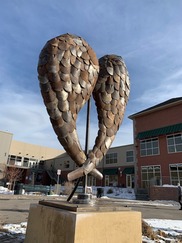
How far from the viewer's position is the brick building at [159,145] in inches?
921

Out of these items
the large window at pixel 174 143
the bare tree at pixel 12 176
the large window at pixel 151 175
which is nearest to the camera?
the large window at pixel 174 143

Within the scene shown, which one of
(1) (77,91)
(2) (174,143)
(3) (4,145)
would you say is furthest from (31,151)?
(1) (77,91)

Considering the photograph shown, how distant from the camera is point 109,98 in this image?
4297mm

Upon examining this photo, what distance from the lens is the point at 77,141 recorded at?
11.8ft

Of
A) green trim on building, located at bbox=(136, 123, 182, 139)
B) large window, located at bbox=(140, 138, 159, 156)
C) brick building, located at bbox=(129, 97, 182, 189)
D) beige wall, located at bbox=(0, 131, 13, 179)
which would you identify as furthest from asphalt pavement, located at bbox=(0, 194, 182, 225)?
beige wall, located at bbox=(0, 131, 13, 179)

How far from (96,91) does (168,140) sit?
73.1ft

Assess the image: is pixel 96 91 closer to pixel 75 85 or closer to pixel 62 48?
pixel 75 85

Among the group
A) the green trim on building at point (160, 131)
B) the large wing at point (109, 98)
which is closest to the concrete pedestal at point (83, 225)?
the large wing at point (109, 98)

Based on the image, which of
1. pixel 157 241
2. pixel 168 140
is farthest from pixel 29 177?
pixel 157 241

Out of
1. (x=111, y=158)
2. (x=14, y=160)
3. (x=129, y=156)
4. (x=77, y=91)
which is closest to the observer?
(x=77, y=91)

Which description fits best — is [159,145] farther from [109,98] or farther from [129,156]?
[109,98]

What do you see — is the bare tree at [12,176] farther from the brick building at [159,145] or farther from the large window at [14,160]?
the brick building at [159,145]

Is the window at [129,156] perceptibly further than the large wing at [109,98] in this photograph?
Yes

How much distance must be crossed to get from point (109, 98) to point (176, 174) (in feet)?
71.9
